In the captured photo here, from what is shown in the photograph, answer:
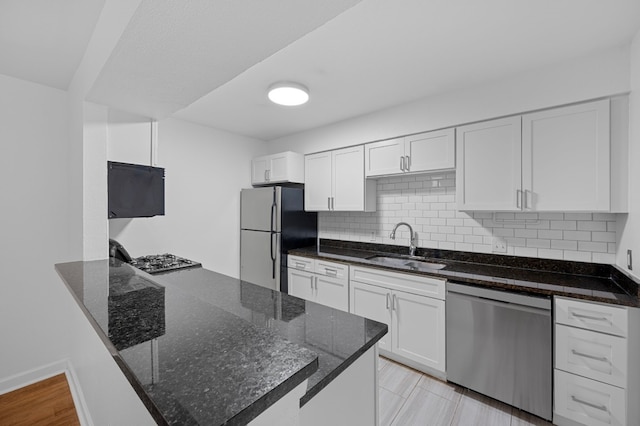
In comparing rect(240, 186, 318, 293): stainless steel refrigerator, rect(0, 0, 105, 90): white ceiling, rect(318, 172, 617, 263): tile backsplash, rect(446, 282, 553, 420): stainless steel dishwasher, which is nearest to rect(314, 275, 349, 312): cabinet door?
rect(240, 186, 318, 293): stainless steel refrigerator

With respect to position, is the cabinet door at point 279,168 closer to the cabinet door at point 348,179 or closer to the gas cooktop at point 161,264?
the cabinet door at point 348,179

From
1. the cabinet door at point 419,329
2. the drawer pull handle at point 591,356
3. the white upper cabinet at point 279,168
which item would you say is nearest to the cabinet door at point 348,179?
the white upper cabinet at point 279,168

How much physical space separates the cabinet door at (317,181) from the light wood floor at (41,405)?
275 centimetres

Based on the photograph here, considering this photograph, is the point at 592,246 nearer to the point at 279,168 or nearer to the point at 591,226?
the point at 591,226

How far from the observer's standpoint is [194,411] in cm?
44

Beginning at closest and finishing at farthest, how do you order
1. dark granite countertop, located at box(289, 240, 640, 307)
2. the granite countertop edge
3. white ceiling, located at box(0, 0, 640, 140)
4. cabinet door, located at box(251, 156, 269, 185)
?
the granite countertop edge < white ceiling, located at box(0, 0, 640, 140) < dark granite countertop, located at box(289, 240, 640, 307) < cabinet door, located at box(251, 156, 269, 185)

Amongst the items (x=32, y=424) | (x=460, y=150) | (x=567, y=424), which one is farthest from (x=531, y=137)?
(x=32, y=424)

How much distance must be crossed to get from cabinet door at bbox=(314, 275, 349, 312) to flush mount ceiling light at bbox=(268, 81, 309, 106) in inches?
71.0

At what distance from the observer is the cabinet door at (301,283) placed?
3207mm

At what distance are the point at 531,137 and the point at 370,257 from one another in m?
1.78

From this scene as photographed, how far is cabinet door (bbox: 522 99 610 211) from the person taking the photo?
1878mm

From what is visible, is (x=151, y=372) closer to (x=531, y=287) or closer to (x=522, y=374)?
(x=531, y=287)

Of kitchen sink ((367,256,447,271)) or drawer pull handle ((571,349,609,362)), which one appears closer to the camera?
drawer pull handle ((571,349,609,362))

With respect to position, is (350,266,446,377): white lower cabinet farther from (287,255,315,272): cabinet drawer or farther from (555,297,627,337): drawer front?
(555,297,627,337): drawer front
